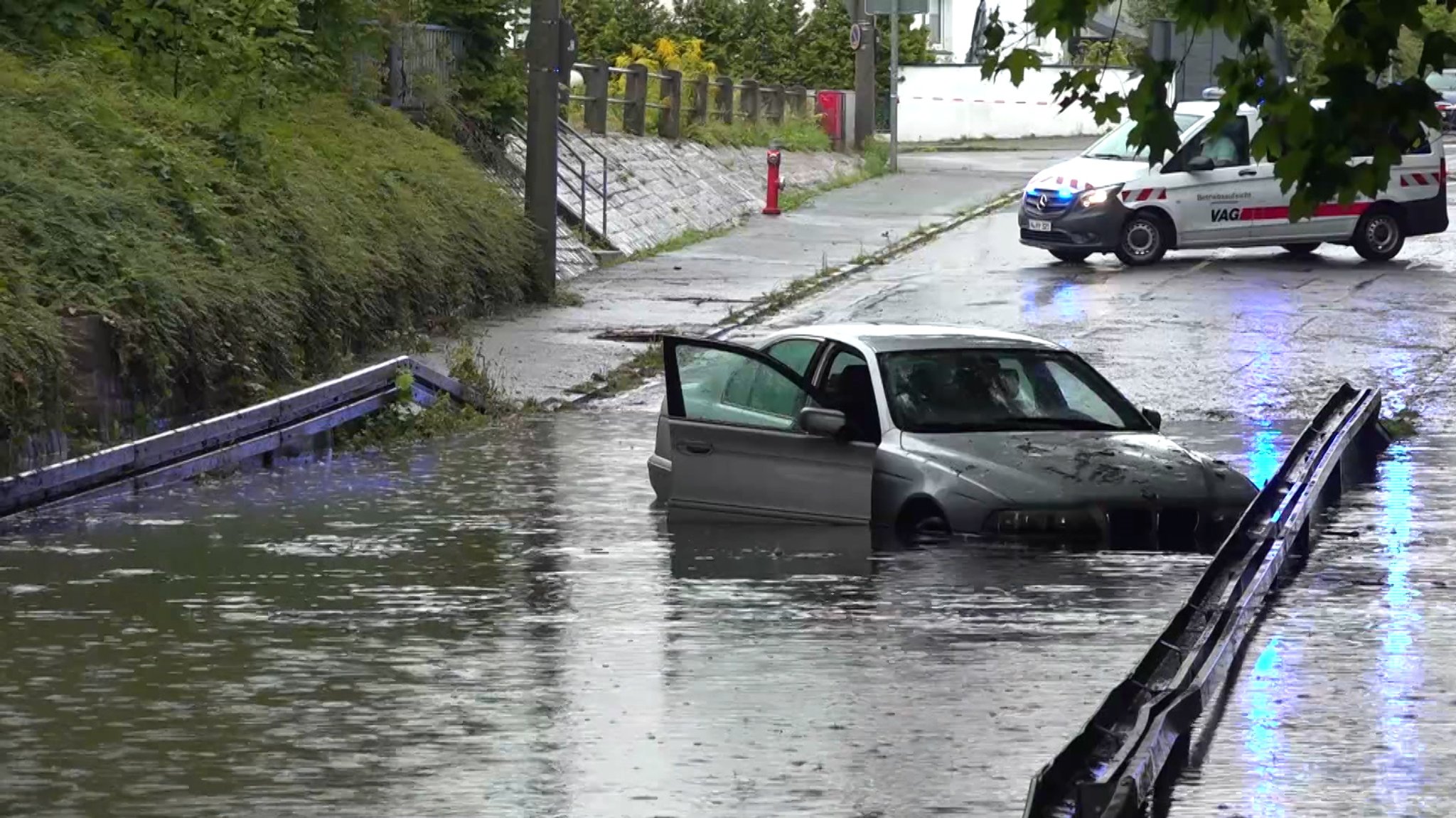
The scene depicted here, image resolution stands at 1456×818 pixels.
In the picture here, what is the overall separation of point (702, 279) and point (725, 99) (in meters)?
15.2

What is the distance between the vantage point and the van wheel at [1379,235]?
28188 millimetres

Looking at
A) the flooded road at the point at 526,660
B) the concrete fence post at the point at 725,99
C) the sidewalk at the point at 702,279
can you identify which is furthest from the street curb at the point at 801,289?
the concrete fence post at the point at 725,99

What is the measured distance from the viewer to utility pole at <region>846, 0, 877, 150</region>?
46906mm

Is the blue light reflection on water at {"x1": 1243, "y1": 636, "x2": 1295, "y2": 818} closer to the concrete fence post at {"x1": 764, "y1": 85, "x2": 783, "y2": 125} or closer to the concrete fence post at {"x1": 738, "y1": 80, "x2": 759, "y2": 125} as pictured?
the concrete fence post at {"x1": 738, "y1": 80, "x2": 759, "y2": 125}

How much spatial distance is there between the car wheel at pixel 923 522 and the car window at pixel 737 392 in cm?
86

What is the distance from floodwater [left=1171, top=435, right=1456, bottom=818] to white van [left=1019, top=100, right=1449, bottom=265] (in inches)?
571

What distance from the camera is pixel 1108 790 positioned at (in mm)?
6453

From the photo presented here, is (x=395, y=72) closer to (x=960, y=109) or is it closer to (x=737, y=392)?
(x=737, y=392)

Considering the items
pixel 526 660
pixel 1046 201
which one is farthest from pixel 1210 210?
pixel 526 660

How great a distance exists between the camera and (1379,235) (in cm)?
2828

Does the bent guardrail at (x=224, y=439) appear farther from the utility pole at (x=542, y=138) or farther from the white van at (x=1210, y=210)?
the white van at (x=1210, y=210)

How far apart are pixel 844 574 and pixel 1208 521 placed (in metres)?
2.11

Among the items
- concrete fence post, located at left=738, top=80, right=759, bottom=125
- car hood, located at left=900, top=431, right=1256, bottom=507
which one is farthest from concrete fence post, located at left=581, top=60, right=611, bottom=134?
car hood, located at left=900, top=431, right=1256, bottom=507

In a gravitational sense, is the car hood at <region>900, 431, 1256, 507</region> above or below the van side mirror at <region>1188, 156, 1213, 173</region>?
below
